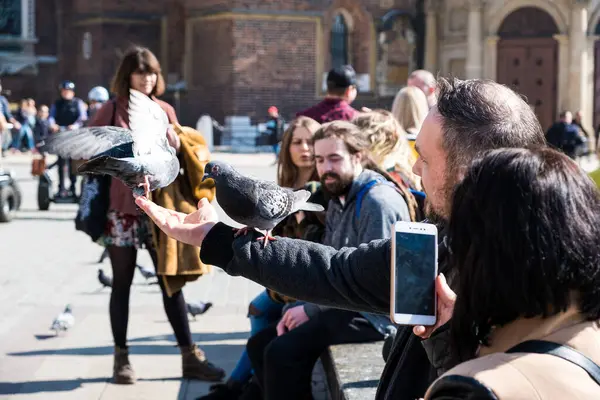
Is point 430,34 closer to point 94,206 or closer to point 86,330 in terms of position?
point 86,330

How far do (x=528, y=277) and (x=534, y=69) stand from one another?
108 feet

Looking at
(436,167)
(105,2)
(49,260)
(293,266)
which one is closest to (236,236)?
(293,266)

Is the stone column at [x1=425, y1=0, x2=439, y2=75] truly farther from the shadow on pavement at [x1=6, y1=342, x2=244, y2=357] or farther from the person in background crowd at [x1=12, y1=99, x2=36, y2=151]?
the shadow on pavement at [x1=6, y1=342, x2=244, y2=357]

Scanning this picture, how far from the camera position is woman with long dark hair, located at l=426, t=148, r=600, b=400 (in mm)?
1792

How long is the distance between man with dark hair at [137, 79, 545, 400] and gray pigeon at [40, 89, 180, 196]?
0.18m

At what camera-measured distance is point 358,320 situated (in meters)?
5.25

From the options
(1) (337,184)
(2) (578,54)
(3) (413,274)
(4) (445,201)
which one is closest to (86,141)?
(4) (445,201)

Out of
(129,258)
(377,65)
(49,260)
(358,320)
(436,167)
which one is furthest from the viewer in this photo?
(377,65)

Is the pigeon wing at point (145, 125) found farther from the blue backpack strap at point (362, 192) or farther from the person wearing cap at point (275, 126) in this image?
the person wearing cap at point (275, 126)

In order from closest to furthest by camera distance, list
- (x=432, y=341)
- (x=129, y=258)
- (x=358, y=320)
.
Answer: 1. (x=432, y=341)
2. (x=358, y=320)
3. (x=129, y=258)

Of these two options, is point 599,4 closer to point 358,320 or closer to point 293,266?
point 358,320

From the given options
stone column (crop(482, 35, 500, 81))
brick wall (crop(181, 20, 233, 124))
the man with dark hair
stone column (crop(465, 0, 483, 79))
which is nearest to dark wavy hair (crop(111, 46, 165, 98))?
the man with dark hair

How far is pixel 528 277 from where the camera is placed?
1838 mm

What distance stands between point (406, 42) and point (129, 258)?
3074cm
